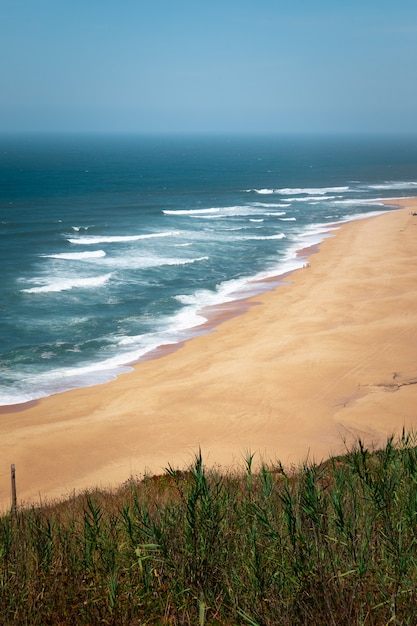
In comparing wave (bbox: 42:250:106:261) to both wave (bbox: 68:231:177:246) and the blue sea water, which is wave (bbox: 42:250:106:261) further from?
wave (bbox: 68:231:177:246)

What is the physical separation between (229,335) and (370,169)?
10007 cm

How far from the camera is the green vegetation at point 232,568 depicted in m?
6.29

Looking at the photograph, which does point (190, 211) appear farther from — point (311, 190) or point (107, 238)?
point (311, 190)

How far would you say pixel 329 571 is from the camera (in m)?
6.55

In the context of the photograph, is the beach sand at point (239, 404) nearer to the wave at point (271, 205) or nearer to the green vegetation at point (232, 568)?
the green vegetation at point (232, 568)

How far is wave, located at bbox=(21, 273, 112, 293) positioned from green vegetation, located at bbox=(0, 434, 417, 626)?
31.6 meters

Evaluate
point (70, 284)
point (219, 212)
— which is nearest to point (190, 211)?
point (219, 212)

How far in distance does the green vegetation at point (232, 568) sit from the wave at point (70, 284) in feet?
104

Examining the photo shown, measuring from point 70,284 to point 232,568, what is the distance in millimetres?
34316

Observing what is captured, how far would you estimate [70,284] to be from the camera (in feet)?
131

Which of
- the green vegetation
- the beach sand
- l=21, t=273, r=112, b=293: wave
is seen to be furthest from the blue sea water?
the green vegetation

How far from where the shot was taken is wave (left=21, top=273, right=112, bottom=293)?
126 ft

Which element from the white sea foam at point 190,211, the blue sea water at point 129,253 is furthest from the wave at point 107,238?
the white sea foam at point 190,211

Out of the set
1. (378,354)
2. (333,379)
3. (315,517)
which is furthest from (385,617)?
(378,354)
